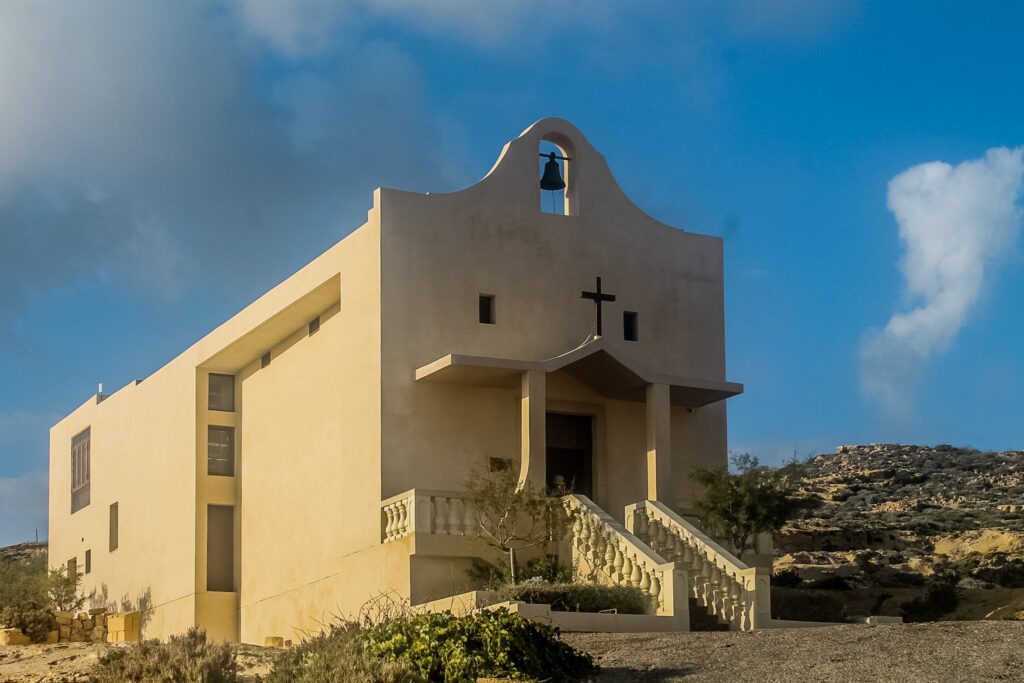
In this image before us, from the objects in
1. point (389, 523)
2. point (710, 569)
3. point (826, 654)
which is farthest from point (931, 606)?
point (826, 654)

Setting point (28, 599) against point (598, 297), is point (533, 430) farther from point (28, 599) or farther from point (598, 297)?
point (28, 599)

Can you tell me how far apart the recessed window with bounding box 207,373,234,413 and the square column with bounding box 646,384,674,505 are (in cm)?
1023

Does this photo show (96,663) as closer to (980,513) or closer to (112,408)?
(112,408)

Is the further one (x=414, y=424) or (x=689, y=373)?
(x=689, y=373)

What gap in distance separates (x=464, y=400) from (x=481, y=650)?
10.3 meters

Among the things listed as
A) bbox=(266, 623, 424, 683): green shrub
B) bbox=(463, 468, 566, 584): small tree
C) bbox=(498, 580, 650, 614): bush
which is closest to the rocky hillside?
bbox=(463, 468, 566, 584): small tree

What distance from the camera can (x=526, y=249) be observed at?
2462cm

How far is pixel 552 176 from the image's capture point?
1001 inches

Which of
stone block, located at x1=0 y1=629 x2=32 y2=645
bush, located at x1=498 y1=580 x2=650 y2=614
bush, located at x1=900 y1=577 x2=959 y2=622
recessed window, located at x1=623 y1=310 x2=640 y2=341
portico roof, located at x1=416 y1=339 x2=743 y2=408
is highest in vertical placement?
recessed window, located at x1=623 y1=310 x2=640 y2=341

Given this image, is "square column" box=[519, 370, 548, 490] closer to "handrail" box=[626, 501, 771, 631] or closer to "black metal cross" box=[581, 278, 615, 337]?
"handrail" box=[626, 501, 771, 631]

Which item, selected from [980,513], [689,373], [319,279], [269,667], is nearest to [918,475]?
[980,513]

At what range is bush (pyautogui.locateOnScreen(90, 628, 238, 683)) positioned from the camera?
14.8 metres

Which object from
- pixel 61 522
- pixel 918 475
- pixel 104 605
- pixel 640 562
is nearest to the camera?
pixel 640 562

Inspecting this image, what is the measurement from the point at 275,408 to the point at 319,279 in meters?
4.21
